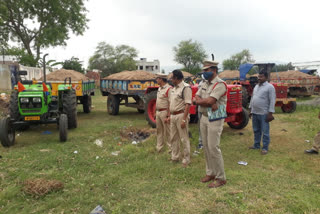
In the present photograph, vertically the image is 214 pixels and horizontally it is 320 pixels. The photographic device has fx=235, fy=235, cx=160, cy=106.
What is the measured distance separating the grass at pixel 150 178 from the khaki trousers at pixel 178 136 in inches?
8.0

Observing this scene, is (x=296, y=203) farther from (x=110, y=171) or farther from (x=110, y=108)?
(x=110, y=108)

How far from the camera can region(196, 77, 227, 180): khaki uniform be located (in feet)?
10.4

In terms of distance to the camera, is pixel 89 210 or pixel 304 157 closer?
pixel 89 210

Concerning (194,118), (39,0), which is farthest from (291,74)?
(39,0)

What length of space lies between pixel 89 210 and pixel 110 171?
3.82ft

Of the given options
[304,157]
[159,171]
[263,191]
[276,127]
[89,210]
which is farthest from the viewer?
[276,127]

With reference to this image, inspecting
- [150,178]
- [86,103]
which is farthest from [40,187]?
[86,103]

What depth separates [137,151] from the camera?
195 inches

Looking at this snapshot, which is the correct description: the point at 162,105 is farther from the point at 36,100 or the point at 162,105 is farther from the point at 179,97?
the point at 36,100

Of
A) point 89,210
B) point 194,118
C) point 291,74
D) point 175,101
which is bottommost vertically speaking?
point 89,210

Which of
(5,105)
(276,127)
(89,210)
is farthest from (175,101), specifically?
(5,105)

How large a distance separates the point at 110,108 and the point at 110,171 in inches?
236

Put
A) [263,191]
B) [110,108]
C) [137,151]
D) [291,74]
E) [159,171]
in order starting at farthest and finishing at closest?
[291,74] → [110,108] → [137,151] → [159,171] → [263,191]

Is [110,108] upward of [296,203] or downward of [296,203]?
upward
